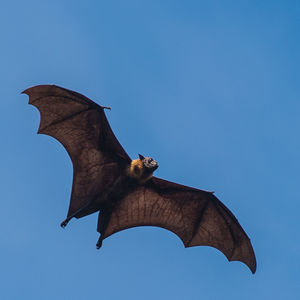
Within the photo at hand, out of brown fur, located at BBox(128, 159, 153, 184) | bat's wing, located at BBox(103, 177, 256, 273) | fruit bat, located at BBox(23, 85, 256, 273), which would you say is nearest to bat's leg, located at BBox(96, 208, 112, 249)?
fruit bat, located at BBox(23, 85, 256, 273)

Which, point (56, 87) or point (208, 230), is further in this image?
point (208, 230)

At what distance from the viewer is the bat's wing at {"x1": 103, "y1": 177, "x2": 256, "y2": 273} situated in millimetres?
24781

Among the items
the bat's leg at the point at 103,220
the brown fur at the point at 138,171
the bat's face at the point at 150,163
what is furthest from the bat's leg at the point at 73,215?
the bat's face at the point at 150,163

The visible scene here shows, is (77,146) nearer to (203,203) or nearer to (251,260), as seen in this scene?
(203,203)

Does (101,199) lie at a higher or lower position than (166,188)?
lower

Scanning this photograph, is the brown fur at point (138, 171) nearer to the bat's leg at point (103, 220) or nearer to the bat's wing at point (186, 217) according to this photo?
the bat's wing at point (186, 217)

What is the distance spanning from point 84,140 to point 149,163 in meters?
2.83

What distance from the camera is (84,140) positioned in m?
24.5

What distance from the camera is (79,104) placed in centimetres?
2408

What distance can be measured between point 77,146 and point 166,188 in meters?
3.55

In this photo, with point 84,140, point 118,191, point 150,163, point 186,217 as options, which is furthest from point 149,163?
point 186,217

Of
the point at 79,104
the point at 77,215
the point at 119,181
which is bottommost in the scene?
the point at 77,215

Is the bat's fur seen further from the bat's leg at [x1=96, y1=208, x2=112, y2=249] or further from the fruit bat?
the bat's leg at [x1=96, y1=208, x2=112, y2=249]

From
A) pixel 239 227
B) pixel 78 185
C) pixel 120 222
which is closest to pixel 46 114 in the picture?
pixel 78 185
